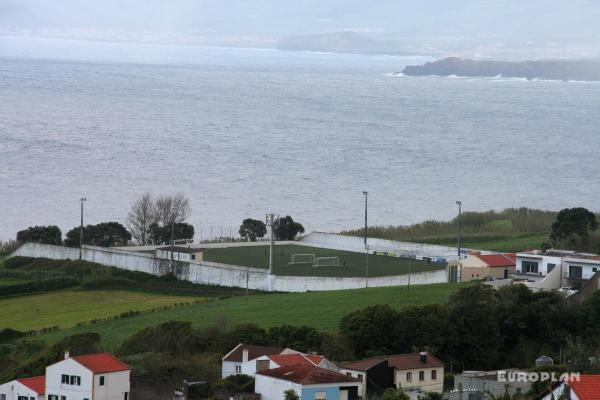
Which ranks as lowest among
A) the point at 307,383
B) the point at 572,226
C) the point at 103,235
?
the point at 103,235

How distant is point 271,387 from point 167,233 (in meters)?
24.9

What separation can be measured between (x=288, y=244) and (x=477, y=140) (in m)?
59.1

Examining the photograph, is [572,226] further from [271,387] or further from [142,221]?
[271,387]

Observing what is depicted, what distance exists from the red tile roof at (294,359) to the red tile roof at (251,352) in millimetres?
947

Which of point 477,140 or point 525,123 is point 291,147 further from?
point 525,123

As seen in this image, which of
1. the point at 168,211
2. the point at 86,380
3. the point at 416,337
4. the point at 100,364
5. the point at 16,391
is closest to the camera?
the point at 86,380

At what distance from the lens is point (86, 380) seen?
1833 cm

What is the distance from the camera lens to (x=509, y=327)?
86.0 feet

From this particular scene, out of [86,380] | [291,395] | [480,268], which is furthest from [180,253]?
[291,395]

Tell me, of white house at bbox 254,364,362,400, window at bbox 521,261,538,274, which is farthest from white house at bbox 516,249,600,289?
white house at bbox 254,364,362,400

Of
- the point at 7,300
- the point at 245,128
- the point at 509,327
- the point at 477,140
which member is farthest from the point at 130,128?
the point at 509,327

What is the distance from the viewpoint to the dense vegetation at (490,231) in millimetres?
41188

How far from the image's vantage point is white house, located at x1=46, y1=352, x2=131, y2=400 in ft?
60.1

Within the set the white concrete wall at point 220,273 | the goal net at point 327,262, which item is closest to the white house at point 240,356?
the white concrete wall at point 220,273
